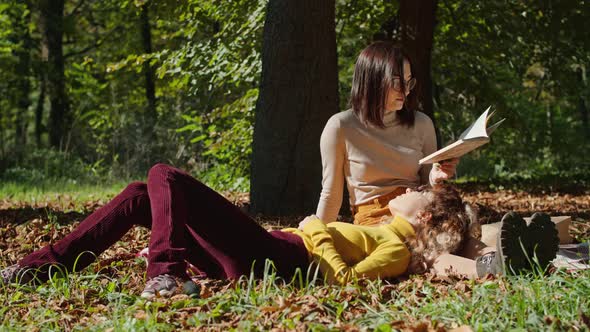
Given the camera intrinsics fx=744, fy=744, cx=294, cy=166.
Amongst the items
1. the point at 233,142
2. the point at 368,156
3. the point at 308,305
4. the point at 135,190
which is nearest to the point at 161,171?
the point at 135,190

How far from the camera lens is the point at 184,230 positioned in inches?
152

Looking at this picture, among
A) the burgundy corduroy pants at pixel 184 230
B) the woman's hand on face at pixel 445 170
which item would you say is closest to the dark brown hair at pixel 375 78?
the woman's hand on face at pixel 445 170

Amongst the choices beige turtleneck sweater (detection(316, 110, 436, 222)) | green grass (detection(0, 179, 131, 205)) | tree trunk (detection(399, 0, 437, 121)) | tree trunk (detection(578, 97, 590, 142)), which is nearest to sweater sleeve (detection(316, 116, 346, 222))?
beige turtleneck sweater (detection(316, 110, 436, 222))

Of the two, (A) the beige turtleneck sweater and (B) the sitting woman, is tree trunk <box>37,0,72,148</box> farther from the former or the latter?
(B) the sitting woman

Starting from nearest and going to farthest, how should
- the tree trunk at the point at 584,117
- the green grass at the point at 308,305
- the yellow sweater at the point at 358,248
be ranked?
the green grass at the point at 308,305 < the yellow sweater at the point at 358,248 < the tree trunk at the point at 584,117

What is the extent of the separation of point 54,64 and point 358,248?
52.8 feet

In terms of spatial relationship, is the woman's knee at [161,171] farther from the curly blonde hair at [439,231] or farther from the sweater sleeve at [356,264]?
the curly blonde hair at [439,231]

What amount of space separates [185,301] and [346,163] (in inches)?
64.9

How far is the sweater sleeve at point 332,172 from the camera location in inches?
175

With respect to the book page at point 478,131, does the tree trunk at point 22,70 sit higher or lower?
higher

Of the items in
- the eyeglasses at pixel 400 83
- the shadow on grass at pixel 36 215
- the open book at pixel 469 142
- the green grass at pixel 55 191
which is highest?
the eyeglasses at pixel 400 83

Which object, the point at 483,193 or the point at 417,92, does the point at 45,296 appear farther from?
the point at 483,193

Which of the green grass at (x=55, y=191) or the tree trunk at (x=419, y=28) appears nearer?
the green grass at (x=55, y=191)

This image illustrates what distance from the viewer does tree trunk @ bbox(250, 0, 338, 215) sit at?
648cm
